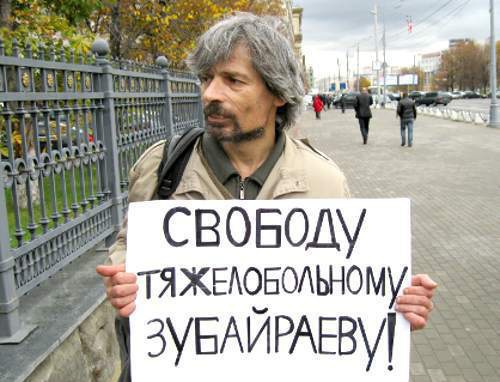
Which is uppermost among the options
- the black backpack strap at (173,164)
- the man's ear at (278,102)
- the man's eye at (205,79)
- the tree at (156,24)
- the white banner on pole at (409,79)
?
the white banner on pole at (409,79)

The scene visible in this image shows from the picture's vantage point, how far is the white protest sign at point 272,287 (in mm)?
1820

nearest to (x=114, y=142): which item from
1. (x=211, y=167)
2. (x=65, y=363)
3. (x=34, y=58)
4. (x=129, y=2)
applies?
(x=34, y=58)

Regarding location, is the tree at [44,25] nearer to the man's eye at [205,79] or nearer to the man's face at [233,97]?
the man's eye at [205,79]

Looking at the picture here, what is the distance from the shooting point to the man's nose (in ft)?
6.19

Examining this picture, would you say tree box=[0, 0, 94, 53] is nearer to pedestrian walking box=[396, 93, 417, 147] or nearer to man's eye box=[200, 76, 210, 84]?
man's eye box=[200, 76, 210, 84]

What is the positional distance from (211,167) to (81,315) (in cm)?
159

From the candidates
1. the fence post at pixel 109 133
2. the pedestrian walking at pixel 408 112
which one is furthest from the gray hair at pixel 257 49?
the pedestrian walking at pixel 408 112

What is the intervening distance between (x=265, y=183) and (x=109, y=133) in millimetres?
2700

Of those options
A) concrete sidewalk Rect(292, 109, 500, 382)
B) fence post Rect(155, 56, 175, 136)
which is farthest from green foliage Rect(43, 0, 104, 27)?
concrete sidewalk Rect(292, 109, 500, 382)

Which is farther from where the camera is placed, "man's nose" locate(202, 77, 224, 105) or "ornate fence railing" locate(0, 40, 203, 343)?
"ornate fence railing" locate(0, 40, 203, 343)

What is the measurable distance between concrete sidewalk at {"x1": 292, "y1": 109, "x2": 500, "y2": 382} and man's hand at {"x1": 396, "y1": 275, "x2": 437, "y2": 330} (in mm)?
1830

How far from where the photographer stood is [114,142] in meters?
4.41

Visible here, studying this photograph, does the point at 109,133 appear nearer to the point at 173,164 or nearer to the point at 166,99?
the point at 166,99

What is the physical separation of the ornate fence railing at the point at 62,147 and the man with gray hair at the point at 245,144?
127 centimetres
